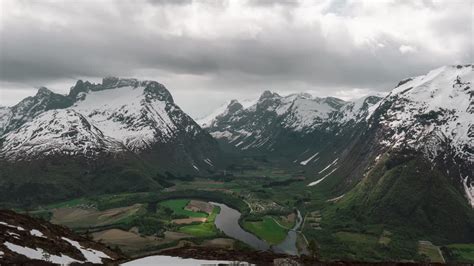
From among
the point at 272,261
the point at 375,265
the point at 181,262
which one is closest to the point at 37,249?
the point at 181,262

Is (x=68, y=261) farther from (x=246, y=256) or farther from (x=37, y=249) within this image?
(x=246, y=256)

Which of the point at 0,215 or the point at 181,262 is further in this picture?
the point at 0,215

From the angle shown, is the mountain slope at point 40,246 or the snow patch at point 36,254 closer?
the mountain slope at point 40,246

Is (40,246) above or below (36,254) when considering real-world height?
above

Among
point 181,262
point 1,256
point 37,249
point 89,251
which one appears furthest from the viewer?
→ point 89,251

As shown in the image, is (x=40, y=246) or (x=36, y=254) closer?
(x=36, y=254)

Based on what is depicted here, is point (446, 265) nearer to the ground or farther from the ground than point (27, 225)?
nearer to the ground

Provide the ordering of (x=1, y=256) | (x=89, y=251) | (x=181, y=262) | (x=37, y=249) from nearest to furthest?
(x=1, y=256), (x=181, y=262), (x=37, y=249), (x=89, y=251)

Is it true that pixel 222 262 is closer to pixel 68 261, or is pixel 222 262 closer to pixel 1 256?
pixel 68 261

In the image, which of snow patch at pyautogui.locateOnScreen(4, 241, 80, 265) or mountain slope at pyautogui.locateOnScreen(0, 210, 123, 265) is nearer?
mountain slope at pyautogui.locateOnScreen(0, 210, 123, 265)
